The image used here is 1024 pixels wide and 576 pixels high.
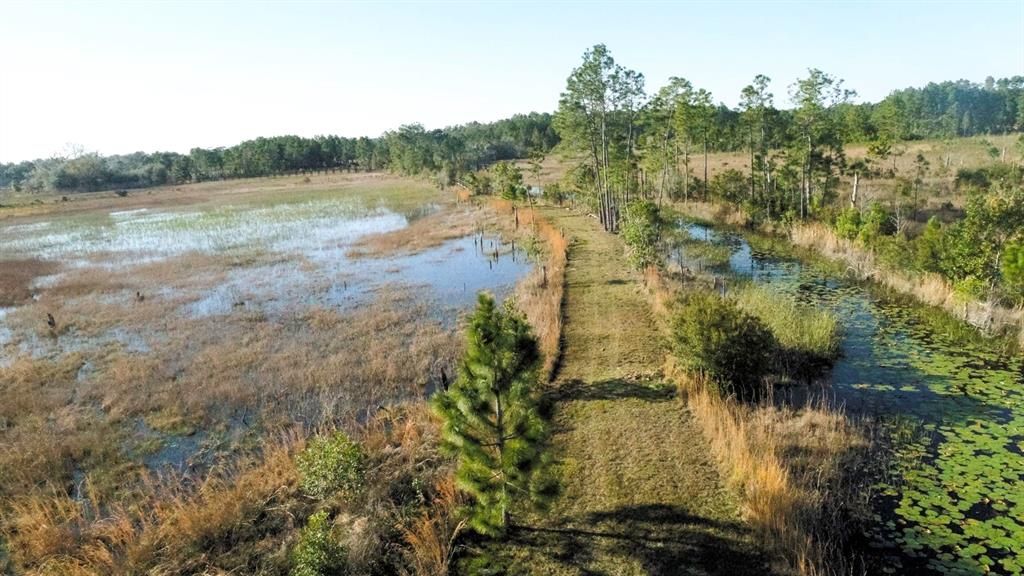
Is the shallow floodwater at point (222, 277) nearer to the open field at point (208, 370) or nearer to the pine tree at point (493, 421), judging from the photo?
the open field at point (208, 370)

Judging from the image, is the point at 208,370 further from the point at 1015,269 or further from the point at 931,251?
the point at 931,251

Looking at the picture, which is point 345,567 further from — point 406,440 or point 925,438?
point 925,438

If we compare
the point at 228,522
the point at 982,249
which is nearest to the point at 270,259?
the point at 228,522

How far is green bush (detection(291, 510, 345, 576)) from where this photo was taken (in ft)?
22.6

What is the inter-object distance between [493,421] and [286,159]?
117103 millimetres

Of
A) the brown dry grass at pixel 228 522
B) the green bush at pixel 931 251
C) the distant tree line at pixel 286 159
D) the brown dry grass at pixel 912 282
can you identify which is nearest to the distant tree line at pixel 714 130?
the brown dry grass at pixel 912 282

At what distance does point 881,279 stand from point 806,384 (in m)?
10.1

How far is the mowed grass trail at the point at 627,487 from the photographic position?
7.64m

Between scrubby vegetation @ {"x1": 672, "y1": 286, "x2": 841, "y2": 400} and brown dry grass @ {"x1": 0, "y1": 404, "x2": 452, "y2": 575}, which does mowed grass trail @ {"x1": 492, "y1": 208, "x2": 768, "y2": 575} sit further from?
brown dry grass @ {"x1": 0, "y1": 404, "x2": 452, "y2": 575}

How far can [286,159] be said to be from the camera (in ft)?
367

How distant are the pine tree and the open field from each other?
75.4 inches

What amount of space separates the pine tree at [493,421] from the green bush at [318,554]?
1826mm

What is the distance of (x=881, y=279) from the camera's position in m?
20.4

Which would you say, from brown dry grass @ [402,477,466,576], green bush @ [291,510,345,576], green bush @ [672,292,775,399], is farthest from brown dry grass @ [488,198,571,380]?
green bush @ [291,510,345,576]
